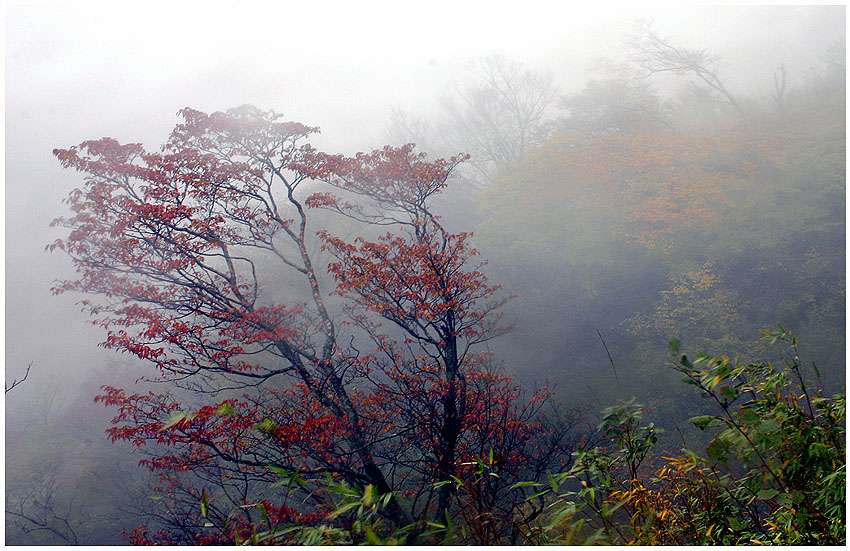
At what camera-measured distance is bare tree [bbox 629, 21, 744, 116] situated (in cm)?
922

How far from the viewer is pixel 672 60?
934 centimetres

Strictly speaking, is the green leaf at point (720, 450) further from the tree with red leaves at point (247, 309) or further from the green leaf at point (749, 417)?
the tree with red leaves at point (247, 309)

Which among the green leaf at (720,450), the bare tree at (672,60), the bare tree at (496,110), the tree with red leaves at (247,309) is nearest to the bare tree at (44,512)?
the tree with red leaves at (247,309)

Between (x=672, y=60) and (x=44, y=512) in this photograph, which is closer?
(x=44, y=512)

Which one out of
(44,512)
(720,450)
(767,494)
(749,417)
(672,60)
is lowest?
(44,512)

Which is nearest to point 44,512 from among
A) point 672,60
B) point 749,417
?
point 749,417

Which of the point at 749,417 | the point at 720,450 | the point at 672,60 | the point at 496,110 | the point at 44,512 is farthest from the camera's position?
the point at 496,110

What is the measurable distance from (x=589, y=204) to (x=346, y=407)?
19.8ft

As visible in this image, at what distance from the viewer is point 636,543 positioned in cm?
163

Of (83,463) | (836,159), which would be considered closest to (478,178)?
(836,159)

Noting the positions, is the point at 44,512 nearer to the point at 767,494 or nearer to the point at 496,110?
the point at 767,494

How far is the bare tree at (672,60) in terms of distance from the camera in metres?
9.22

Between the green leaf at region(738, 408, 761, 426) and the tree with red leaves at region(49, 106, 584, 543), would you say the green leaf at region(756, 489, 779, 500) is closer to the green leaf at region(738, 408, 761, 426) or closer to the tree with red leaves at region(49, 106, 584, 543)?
the green leaf at region(738, 408, 761, 426)

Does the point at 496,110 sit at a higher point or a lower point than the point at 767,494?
higher
